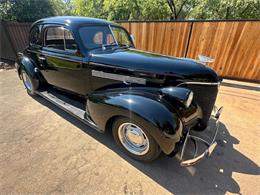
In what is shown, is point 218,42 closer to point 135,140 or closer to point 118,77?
point 118,77

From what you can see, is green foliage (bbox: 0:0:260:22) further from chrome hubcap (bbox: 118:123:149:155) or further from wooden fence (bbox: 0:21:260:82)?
chrome hubcap (bbox: 118:123:149:155)

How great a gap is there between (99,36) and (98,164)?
2246 mm

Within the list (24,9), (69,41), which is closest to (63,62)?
(69,41)

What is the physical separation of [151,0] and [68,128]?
1743 centimetres

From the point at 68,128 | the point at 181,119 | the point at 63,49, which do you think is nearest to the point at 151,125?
the point at 181,119

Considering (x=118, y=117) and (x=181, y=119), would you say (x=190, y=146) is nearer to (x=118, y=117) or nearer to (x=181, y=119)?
(x=181, y=119)

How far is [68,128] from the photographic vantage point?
3.28 m

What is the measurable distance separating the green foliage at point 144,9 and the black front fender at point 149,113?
12477 millimetres

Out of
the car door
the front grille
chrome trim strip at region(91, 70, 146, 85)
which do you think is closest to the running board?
the car door

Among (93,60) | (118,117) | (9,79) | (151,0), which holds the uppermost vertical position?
(151,0)

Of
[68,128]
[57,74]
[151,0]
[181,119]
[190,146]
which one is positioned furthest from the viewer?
[151,0]

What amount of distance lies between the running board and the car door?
218mm

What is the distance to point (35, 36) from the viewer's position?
4016 mm

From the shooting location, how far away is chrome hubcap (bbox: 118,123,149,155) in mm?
2342
